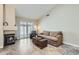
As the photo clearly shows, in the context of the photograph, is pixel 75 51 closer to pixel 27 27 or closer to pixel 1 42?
pixel 27 27

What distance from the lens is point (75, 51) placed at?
7.04ft

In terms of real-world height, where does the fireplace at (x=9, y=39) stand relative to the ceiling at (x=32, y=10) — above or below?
below

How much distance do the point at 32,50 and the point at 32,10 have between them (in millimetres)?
1126

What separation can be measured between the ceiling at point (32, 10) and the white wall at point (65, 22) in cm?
20

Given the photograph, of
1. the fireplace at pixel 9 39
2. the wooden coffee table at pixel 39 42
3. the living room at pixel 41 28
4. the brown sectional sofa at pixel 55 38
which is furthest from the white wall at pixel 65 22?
the fireplace at pixel 9 39

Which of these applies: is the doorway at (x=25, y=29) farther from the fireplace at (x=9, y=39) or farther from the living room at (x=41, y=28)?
the fireplace at (x=9, y=39)

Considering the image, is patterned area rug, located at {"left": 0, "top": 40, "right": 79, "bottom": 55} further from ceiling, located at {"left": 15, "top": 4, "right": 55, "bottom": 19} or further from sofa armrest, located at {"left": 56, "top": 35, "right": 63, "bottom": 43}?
ceiling, located at {"left": 15, "top": 4, "right": 55, "bottom": 19}

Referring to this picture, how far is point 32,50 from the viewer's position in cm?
221

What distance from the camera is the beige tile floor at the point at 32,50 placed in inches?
83.8

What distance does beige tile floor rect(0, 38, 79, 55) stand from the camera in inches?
83.8

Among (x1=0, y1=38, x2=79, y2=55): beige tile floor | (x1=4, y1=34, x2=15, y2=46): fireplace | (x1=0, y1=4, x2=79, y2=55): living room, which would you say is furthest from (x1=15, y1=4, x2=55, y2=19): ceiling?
(x1=0, y1=38, x2=79, y2=55): beige tile floor

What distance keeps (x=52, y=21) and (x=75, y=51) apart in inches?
41.4

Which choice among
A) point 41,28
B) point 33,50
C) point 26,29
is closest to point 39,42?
point 33,50
